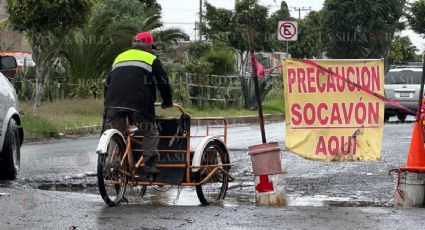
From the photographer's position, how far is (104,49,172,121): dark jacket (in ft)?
29.1

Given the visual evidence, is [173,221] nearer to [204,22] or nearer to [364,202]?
[364,202]

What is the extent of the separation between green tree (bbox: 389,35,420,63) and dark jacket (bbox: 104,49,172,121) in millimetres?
58386

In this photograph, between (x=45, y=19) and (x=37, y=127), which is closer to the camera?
(x=37, y=127)

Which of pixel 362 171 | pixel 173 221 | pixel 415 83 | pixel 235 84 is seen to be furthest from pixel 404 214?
pixel 235 84

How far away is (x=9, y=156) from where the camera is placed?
11.0 metres

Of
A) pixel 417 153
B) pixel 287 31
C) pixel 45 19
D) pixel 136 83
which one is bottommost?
pixel 417 153

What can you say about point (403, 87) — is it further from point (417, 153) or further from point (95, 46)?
point (417, 153)

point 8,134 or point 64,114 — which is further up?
point 8,134

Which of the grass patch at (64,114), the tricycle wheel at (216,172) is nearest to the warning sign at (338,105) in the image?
the tricycle wheel at (216,172)

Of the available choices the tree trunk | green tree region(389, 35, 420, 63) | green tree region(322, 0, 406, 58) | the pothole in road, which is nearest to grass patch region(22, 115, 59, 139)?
the tree trunk

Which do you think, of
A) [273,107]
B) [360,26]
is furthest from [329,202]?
[360,26]

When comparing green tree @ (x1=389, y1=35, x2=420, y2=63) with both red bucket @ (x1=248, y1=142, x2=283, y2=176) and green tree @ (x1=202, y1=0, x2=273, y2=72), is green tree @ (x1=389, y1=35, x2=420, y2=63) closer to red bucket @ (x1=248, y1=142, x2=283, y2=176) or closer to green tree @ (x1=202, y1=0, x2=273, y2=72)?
green tree @ (x1=202, y1=0, x2=273, y2=72)

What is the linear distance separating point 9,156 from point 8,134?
272 millimetres

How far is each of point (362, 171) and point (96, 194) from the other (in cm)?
425
